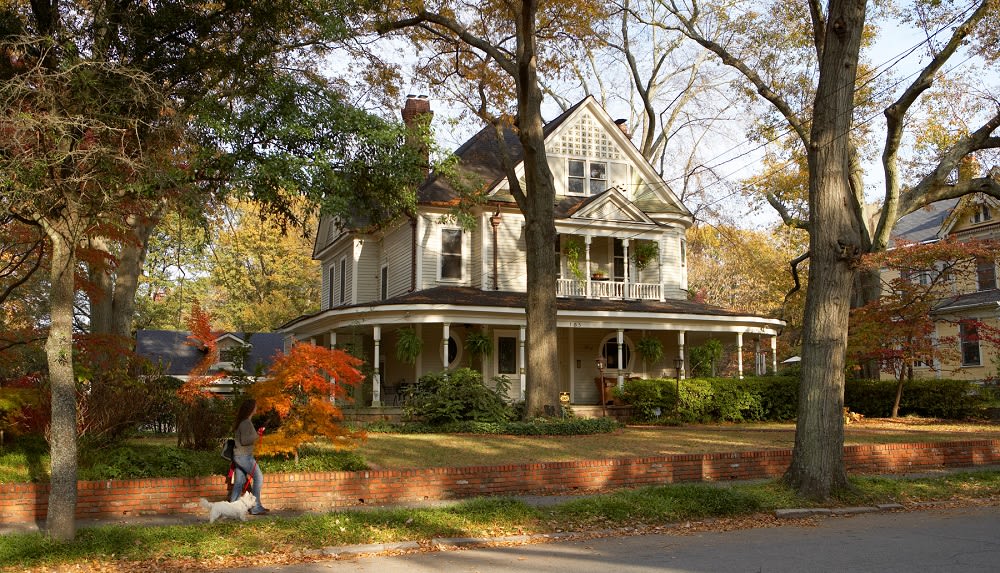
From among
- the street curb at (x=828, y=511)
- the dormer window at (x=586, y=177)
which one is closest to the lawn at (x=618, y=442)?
the street curb at (x=828, y=511)

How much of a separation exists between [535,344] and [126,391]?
958 centimetres

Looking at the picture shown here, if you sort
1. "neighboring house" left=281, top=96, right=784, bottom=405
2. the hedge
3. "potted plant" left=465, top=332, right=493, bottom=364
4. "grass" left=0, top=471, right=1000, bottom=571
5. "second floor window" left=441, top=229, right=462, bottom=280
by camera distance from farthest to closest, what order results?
"second floor window" left=441, top=229, right=462, bottom=280 → "neighboring house" left=281, top=96, right=784, bottom=405 → "potted plant" left=465, top=332, right=493, bottom=364 → the hedge → "grass" left=0, top=471, right=1000, bottom=571

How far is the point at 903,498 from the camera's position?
12109 mm

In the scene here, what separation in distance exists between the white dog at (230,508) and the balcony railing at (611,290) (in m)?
18.4

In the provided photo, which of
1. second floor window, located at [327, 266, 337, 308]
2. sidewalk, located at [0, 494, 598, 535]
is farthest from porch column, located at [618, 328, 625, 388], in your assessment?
sidewalk, located at [0, 494, 598, 535]

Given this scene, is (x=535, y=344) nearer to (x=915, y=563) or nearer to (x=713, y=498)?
(x=713, y=498)

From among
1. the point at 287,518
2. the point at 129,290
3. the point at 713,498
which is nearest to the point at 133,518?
the point at 287,518

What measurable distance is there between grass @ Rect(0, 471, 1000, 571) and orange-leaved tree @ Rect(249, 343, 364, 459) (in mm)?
2136

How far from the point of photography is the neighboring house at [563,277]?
2548 cm

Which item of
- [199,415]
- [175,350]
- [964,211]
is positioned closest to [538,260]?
[199,415]

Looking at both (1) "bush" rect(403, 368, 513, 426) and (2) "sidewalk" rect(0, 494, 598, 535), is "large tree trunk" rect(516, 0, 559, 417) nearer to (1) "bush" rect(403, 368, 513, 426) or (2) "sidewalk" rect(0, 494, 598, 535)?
(1) "bush" rect(403, 368, 513, 426)

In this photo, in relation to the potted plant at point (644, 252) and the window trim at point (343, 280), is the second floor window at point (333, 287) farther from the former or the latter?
the potted plant at point (644, 252)

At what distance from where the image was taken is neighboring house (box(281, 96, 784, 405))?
25.5 m

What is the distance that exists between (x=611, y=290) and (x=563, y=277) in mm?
1725
